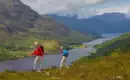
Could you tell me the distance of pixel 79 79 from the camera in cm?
2877

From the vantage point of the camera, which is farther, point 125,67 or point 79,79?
point 125,67

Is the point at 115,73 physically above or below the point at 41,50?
below

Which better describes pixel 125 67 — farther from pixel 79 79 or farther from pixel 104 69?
pixel 79 79

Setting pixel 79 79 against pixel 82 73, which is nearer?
pixel 79 79

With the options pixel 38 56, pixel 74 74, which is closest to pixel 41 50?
pixel 38 56

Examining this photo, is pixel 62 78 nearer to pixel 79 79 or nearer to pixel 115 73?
pixel 79 79

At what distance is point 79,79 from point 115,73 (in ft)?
12.7

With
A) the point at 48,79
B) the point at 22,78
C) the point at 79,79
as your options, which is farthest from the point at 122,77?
the point at 22,78

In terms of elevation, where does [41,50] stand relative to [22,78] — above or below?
above

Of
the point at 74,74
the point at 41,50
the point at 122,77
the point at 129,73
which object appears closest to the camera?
the point at 122,77

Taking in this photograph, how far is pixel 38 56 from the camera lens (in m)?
35.5

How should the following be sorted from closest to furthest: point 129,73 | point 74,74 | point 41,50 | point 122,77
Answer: point 122,77 < point 129,73 < point 74,74 < point 41,50

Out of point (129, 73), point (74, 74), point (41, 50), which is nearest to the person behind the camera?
point (129, 73)

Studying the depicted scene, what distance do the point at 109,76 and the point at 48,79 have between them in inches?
224
